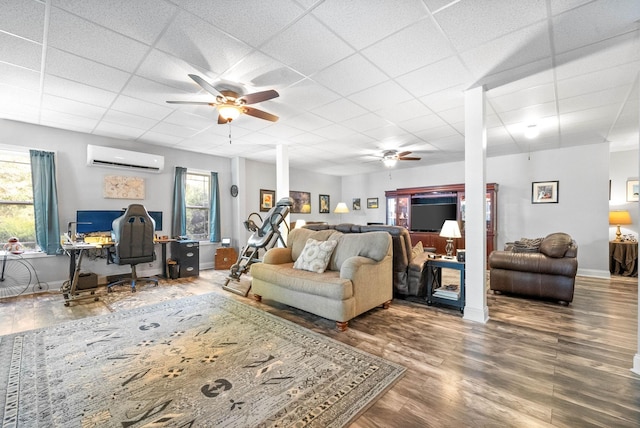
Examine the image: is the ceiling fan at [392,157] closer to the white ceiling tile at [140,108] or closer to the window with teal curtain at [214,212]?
the window with teal curtain at [214,212]

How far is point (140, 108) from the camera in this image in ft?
11.9

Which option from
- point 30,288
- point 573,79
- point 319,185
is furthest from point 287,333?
point 319,185

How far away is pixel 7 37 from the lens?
219cm

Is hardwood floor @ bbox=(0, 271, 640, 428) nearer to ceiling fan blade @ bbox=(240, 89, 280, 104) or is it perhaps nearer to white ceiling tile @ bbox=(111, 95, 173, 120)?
ceiling fan blade @ bbox=(240, 89, 280, 104)

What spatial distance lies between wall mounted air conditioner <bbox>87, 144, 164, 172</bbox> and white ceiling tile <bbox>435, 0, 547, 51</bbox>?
5157mm

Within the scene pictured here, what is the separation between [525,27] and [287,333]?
10.6ft

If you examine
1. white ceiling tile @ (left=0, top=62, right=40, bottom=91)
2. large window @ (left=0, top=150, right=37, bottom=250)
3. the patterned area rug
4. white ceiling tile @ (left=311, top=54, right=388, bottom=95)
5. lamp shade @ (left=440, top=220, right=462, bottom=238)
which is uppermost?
white ceiling tile @ (left=0, top=62, right=40, bottom=91)

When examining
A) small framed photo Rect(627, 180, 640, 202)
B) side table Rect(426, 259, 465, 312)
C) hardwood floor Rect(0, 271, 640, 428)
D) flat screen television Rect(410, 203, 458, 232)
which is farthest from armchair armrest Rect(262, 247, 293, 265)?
small framed photo Rect(627, 180, 640, 202)

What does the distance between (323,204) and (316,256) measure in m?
5.63

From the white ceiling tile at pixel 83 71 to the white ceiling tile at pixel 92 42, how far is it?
11cm

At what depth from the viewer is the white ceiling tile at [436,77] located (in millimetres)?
2621

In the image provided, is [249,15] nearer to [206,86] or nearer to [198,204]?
[206,86]

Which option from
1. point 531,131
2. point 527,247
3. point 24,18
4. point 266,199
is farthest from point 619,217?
point 24,18

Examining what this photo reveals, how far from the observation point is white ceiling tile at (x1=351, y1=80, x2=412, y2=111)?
306 cm
